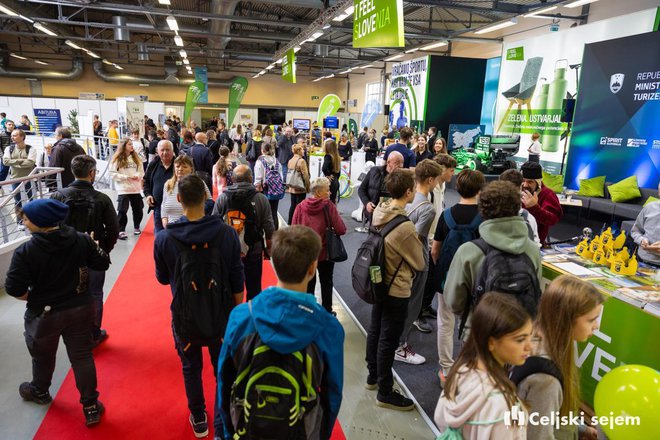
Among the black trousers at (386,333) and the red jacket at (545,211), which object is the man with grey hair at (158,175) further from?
the red jacket at (545,211)

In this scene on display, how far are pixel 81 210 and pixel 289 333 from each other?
2.26m

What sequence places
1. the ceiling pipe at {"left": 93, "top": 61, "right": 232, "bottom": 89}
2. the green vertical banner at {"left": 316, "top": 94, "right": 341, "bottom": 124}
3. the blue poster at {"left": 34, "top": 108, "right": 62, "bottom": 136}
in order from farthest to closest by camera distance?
the ceiling pipe at {"left": 93, "top": 61, "right": 232, "bottom": 89}
the blue poster at {"left": 34, "top": 108, "right": 62, "bottom": 136}
the green vertical banner at {"left": 316, "top": 94, "right": 341, "bottom": 124}

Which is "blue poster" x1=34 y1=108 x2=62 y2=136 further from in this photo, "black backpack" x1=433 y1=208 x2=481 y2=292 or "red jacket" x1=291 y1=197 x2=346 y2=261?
"black backpack" x1=433 y1=208 x2=481 y2=292

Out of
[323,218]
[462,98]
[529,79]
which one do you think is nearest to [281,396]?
[323,218]

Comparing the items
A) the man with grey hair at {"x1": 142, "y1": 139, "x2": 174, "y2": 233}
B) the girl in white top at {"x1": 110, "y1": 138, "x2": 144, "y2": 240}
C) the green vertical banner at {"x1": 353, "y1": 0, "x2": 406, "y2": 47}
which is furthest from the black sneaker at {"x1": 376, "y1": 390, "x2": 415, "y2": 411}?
the girl in white top at {"x1": 110, "y1": 138, "x2": 144, "y2": 240}

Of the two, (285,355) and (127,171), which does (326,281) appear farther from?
(127,171)

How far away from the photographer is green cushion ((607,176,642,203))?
22.6ft

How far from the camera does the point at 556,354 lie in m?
1.53

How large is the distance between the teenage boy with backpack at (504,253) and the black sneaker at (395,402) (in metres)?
0.86

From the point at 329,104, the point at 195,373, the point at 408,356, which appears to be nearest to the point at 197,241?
the point at 195,373

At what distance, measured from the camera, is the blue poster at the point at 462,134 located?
1362cm

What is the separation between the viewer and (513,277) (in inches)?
81.8

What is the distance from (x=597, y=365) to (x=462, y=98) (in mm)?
12959

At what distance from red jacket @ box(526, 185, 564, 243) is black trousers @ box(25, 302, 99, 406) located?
10.3 ft
